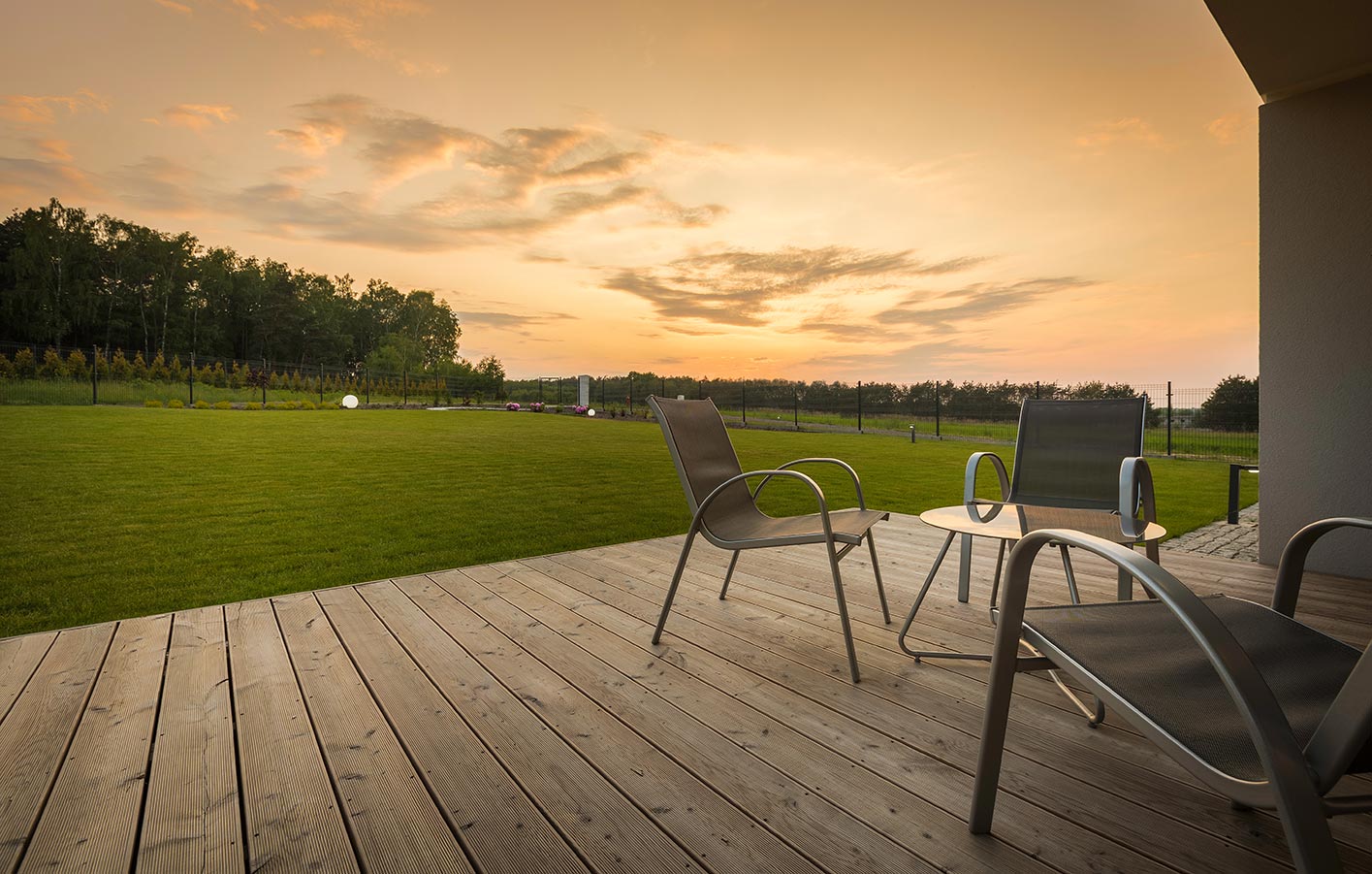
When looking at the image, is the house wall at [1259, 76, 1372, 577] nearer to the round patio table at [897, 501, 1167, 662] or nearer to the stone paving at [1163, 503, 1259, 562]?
the stone paving at [1163, 503, 1259, 562]

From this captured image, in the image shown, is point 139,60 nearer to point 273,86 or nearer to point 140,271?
point 273,86

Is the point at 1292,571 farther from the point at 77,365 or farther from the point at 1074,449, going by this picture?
the point at 77,365

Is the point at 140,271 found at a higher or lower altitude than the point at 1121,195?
higher

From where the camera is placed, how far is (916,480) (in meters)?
7.80

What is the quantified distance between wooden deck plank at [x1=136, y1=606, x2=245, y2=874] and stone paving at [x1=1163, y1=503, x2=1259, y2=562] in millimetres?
4616

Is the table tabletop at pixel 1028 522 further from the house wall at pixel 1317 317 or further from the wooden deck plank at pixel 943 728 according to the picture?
the house wall at pixel 1317 317

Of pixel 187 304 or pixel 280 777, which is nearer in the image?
pixel 280 777

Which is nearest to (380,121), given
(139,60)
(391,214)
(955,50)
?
(139,60)

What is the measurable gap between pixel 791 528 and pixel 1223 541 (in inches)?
151

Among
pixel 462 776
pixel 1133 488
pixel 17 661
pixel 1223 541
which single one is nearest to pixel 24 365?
pixel 17 661

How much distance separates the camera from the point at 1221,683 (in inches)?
41.0

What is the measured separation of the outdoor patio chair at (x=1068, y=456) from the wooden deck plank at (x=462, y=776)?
1903 mm

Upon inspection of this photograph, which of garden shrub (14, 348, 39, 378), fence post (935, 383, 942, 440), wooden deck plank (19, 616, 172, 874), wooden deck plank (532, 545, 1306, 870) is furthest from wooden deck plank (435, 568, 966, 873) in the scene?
garden shrub (14, 348, 39, 378)

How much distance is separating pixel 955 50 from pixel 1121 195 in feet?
9.89
